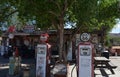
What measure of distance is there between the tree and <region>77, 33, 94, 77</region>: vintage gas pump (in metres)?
4.56

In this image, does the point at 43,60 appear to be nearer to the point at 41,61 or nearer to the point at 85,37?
the point at 41,61

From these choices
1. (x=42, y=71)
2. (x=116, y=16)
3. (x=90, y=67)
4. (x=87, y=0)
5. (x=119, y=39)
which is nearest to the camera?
(x=90, y=67)

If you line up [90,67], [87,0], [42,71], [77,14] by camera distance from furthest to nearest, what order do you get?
[77,14] → [87,0] → [42,71] → [90,67]

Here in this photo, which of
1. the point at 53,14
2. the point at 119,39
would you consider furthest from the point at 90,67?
the point at 119,39

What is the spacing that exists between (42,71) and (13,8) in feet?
23.4

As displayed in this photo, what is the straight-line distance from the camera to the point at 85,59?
13.0 meters

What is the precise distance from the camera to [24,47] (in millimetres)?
36219

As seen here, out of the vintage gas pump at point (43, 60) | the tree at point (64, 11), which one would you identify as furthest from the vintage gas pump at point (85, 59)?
the tree at point (64, 11)

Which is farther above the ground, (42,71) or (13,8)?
(13,8)

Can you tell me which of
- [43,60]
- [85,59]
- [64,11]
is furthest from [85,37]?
[64,11]

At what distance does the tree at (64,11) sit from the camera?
17.6m

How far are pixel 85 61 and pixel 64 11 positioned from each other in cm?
700

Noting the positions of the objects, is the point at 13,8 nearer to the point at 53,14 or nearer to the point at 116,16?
the point at 53,14

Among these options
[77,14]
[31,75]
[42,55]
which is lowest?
[31,75]
